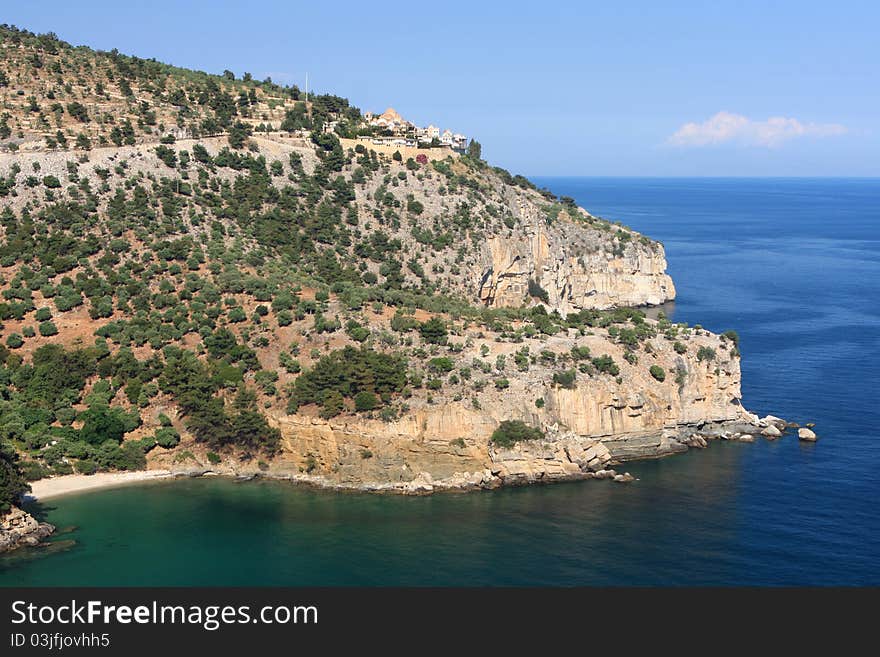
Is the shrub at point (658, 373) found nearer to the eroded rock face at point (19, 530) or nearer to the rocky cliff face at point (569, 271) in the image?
the rocky cliff face at point (569, 271)

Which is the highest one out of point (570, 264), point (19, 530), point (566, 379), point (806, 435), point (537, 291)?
point (570, 264)

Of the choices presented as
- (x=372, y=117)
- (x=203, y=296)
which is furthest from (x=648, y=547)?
(x=372, y=117)

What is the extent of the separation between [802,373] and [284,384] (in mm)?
56387

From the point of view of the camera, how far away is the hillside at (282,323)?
68.6 m

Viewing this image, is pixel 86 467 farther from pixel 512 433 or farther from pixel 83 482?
pixel 512 433

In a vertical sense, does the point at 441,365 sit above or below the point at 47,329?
Result: below

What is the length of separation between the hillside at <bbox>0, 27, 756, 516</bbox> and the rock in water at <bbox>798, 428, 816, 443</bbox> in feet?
15.5

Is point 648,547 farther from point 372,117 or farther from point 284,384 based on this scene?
point 372,117

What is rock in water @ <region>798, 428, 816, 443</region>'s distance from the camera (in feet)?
253

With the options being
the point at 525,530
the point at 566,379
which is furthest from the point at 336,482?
the point at 566,379

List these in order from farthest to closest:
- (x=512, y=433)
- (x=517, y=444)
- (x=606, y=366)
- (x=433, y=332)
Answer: (x=433, y=332) → (x=606, y=366) → (x=517, y=444) → (x=512, y=433)

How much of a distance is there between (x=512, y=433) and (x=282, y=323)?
2242 cm

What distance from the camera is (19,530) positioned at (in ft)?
182

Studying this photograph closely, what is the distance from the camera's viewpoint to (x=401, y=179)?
4483 inches
